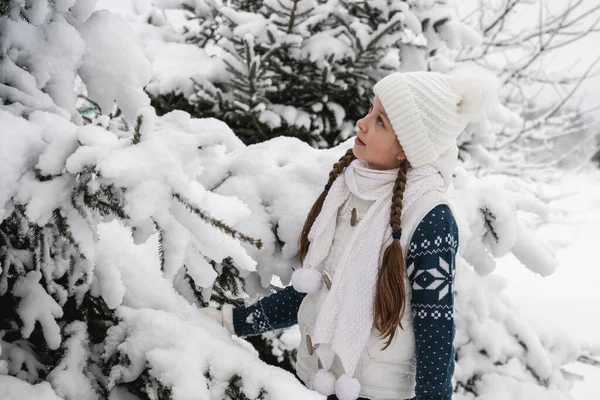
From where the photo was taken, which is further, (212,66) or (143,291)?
(212,66)

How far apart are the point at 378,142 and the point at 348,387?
2.86ft

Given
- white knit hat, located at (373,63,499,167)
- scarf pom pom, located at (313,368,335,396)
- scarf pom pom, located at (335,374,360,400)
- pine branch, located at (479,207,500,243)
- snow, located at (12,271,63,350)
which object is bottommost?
scarf pom pom, located at (313,368,335,396)

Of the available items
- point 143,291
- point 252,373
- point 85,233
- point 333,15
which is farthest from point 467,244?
point 333,15

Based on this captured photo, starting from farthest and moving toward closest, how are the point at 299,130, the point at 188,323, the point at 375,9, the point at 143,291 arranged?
the point at 299,130 → the point at 375,9 → the point at 143,291 → the point at 188,323

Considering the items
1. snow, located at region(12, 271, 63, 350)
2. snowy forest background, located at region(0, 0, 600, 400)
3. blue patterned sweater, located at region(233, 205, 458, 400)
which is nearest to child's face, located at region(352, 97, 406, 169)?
blue patterned sweater, located at region(233, 205, 458, 400)

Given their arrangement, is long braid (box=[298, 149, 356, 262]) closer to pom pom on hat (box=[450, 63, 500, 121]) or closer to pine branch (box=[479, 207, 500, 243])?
pom pom on hat (box=[450, 63, 500, 121])

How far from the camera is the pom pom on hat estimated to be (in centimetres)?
161

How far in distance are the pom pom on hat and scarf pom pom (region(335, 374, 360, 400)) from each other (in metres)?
1.02

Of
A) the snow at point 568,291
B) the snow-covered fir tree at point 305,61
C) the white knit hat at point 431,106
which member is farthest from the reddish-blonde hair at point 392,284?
the snow at point 568,291

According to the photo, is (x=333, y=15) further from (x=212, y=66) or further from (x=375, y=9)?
(x=212, y=66)

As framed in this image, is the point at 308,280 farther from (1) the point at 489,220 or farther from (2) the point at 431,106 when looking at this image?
(1) the point at 489,220

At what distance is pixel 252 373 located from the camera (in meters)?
1.42

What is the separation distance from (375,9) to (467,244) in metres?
1.76

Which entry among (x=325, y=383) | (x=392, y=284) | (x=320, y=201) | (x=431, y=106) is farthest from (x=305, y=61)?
(x=325, y=383)
